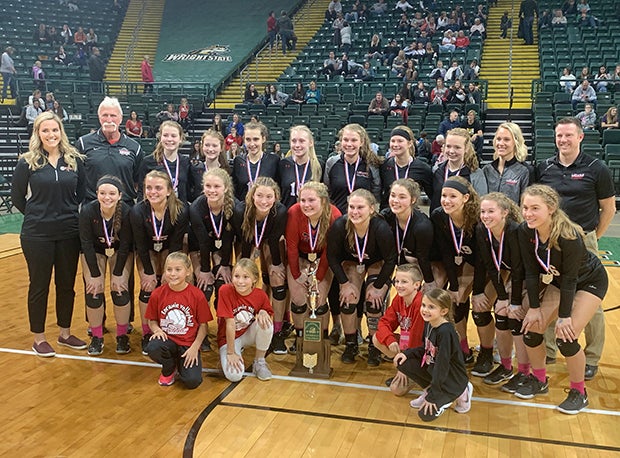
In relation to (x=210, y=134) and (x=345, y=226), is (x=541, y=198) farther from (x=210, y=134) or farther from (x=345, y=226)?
(x=210, y=134)

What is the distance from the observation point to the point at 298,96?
540 inches

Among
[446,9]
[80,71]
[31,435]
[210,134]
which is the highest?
[446,9]

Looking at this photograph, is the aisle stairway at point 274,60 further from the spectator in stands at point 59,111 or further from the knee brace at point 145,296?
the knee brace at point 145,296

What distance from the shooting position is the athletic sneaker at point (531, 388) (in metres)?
3.69

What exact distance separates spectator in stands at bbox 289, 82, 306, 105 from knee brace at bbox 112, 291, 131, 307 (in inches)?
393

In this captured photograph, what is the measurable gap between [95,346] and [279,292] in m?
1.37

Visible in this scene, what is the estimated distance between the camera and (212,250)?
14.1 feet

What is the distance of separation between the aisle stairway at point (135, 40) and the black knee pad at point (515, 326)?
54.9ft

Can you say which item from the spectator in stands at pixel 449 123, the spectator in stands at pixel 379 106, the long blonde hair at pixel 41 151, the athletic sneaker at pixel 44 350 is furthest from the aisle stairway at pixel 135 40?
the athletic sneaker at pixel 44 350

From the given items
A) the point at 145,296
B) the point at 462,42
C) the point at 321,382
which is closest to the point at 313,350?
the point at 321,382

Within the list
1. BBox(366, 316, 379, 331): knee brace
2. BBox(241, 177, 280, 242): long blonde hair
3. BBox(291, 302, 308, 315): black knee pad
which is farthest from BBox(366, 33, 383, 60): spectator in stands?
BBox(366, 316, 379, 331): knee brace

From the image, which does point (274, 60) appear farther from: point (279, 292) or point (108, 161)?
point (279, 292)

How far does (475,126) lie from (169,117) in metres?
6.57

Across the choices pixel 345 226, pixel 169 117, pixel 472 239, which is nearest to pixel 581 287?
pixel 472 239
